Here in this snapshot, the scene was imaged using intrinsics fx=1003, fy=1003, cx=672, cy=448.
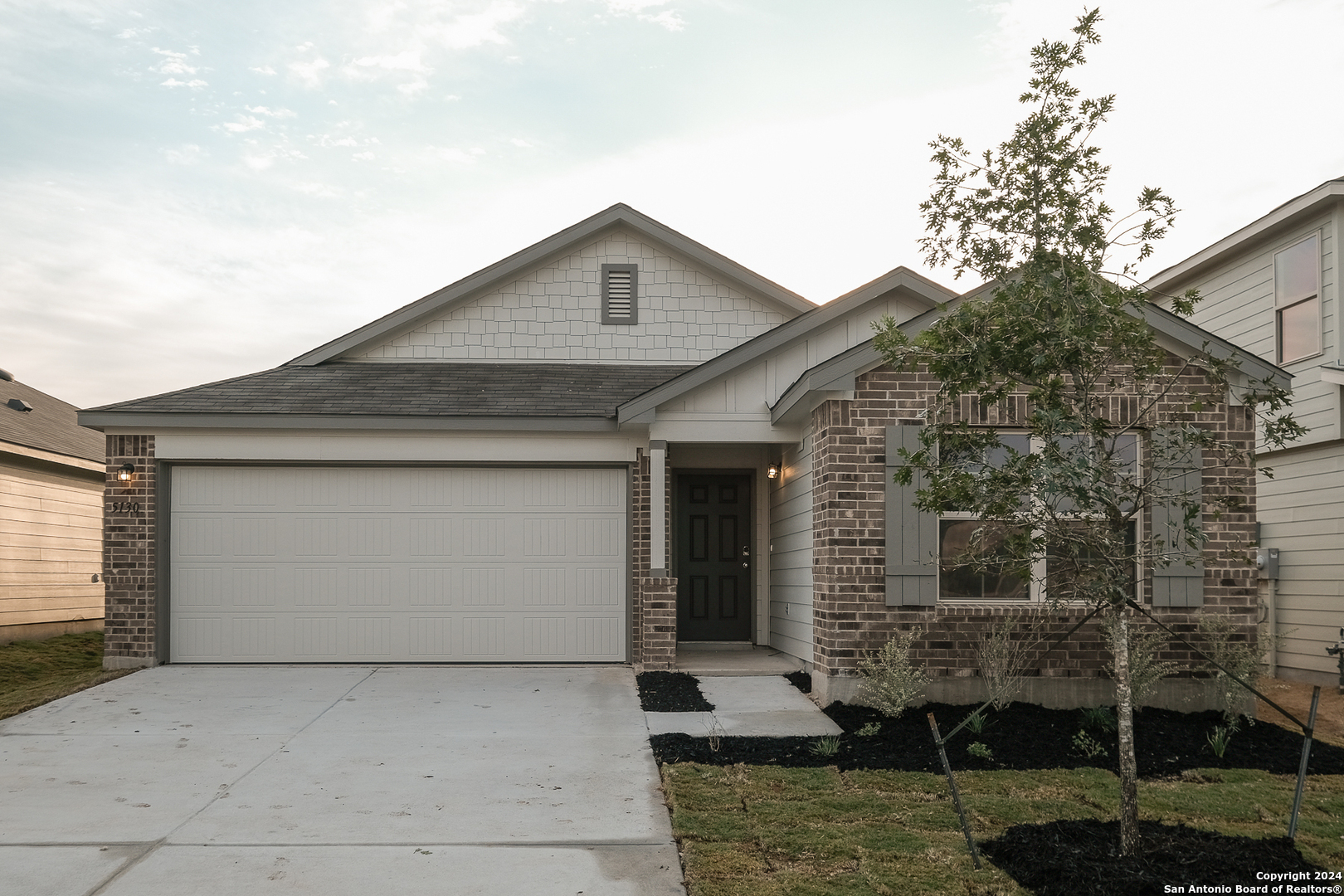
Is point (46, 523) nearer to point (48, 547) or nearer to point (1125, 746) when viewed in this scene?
point (48, 547)

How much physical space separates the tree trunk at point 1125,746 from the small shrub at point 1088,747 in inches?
99.6

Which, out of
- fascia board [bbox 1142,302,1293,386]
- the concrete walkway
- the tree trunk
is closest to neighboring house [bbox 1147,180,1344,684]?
fascia board [bbox 1142,302,1293,386]

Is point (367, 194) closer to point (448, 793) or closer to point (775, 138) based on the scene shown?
point (775, 138)

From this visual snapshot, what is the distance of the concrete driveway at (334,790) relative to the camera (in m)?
4.84

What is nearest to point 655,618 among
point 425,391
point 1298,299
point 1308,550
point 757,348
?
point 757,348

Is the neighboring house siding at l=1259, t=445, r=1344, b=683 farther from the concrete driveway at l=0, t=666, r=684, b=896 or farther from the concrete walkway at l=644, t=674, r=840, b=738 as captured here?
the concrete driveway at l=0, t=666, r=684, b=896

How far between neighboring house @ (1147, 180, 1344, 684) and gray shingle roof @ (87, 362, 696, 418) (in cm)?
698

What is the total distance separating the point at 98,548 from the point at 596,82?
37.9 feet

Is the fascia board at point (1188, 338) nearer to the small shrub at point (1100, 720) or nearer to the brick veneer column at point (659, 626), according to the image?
the small shrub at point (1100, 720)

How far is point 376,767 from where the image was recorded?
6949 millimetres

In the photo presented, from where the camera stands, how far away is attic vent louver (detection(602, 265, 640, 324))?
13.5 metres

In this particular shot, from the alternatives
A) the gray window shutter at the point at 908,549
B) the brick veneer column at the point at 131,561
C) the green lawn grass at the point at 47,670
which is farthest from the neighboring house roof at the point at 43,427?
the gray window shutter at the point at 908,549

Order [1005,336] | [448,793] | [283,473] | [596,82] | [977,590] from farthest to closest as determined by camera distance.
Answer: [596,82], [283,473], [977,590], [448,793], [1005,336]

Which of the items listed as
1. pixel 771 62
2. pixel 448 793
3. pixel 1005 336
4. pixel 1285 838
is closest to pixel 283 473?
pixel 448 793
